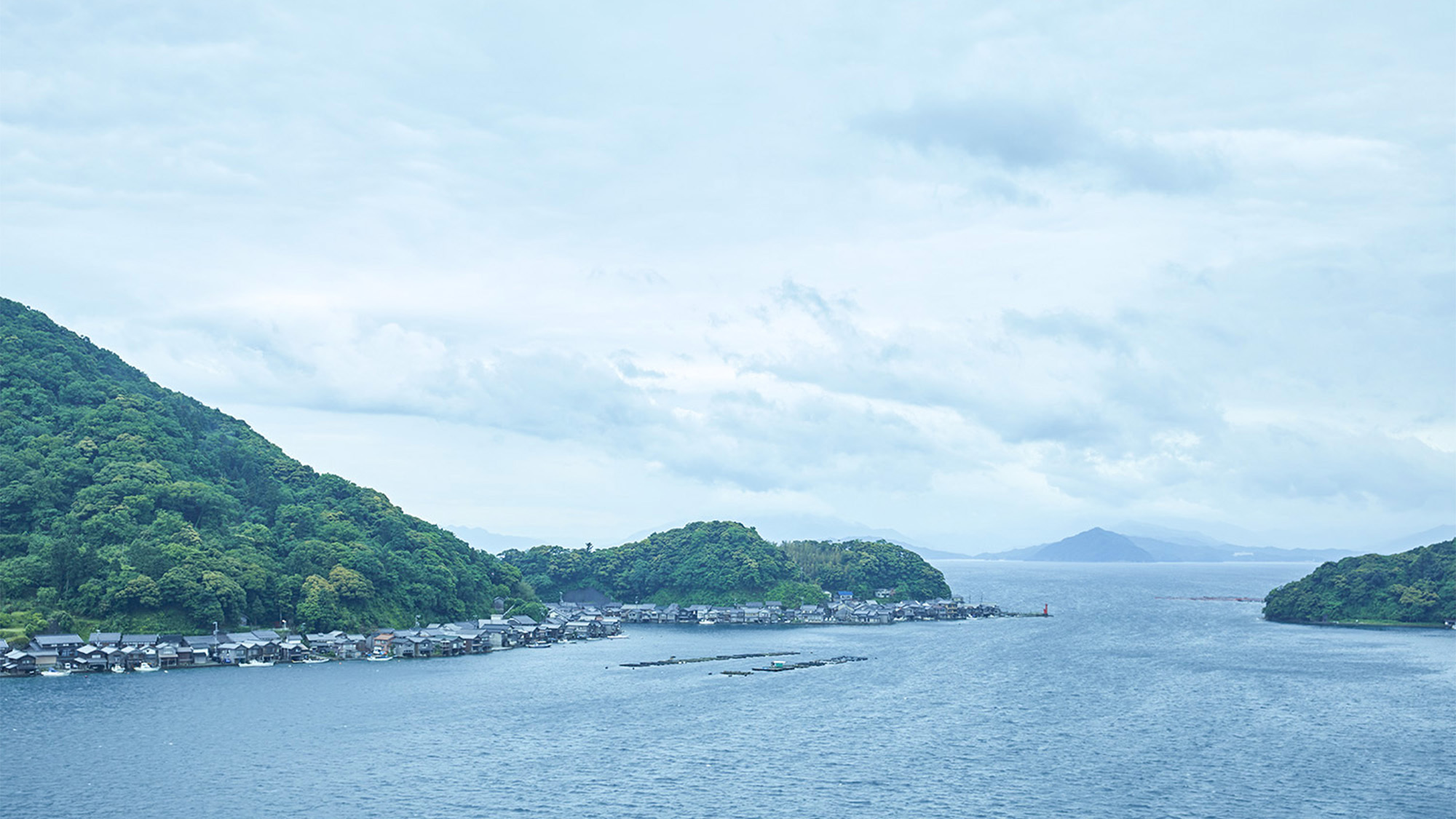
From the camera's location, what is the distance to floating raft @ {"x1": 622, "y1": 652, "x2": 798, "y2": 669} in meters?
82.1

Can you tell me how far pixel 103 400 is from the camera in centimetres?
10350

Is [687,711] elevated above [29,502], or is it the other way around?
[29,502]

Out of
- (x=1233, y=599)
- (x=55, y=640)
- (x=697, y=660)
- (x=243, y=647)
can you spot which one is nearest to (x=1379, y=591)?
(x=1233, y=599)

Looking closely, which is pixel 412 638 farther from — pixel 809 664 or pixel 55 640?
pixel 809 664

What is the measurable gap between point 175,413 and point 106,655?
47.2 m

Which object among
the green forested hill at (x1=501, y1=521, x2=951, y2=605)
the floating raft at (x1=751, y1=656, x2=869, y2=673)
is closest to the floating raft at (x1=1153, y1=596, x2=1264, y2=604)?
the green forested hill at (x1=501, y1=521, x2=951, y2=605)

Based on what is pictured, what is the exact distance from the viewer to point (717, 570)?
448ft

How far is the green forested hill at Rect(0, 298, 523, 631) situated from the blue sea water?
1127 cm

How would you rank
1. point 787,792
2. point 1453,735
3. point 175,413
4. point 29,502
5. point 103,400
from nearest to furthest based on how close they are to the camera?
point 787,792, point 1453,735, point 29,502, point 103,400, point 175,413

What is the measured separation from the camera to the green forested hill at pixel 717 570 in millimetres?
135875

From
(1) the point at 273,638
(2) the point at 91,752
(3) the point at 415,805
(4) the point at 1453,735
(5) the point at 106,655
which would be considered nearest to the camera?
(3) the point at 415,805

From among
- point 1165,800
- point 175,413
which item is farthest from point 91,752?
point 175,413

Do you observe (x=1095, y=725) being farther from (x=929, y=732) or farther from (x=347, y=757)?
(x=347, y=757)

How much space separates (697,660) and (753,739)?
3370 cm
